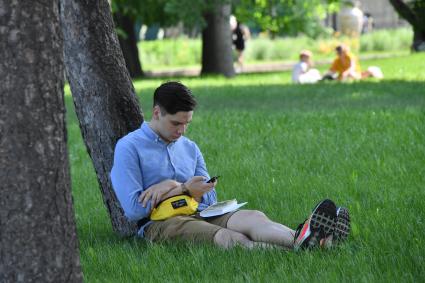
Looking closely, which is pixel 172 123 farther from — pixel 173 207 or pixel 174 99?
pixel 173 207

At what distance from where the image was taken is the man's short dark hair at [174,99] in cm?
588

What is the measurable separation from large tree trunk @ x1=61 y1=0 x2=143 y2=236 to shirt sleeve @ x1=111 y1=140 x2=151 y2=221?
0.66 meters

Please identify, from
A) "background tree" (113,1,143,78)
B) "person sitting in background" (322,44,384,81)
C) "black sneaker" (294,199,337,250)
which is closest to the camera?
"black sneaker" (294,199,337,250)

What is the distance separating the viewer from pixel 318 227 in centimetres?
552

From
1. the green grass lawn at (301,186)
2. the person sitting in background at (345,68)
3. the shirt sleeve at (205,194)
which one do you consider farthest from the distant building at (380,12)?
the shirt sleeve at (205,194)

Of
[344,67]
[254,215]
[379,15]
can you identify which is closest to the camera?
[254,215]

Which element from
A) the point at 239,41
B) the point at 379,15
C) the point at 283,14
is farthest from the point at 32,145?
the point at 379,15

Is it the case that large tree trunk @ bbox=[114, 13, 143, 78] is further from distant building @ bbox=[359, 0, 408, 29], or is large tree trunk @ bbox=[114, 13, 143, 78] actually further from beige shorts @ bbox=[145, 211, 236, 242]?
distant building @ bbox=[359, 0, 408, 29]

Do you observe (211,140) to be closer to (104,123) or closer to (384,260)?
(104,123)

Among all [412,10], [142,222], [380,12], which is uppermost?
[142,222]

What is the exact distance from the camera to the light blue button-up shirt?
19.8 feet

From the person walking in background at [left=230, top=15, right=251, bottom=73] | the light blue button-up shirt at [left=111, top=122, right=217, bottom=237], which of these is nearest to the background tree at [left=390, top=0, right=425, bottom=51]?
the person walking in background at [left=230, top=15, right=251, bottom=73]

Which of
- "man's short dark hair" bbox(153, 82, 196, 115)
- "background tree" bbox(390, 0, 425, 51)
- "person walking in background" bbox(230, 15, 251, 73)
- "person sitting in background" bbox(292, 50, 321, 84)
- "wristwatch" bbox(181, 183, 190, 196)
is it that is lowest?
"person walking in background" bbox(230, 15, 251, 73)

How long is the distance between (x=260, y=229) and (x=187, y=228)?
433 millimetres
